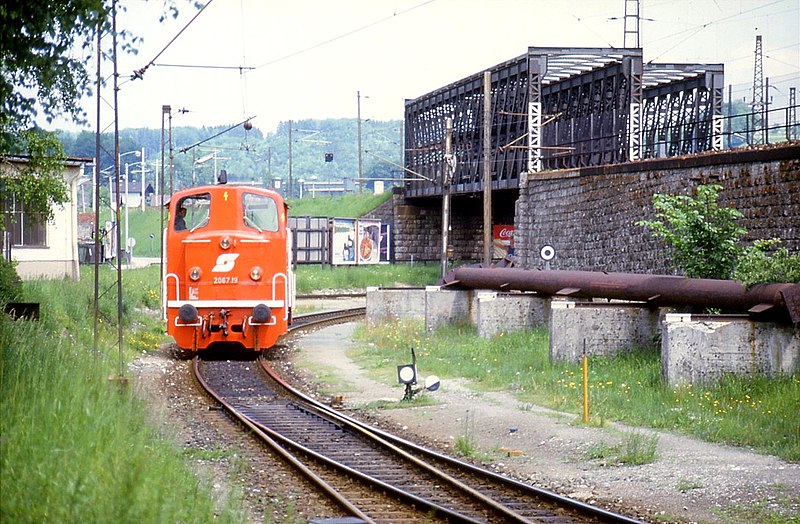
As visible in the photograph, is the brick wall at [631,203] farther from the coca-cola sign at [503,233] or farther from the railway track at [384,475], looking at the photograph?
the railway track at [384,475]

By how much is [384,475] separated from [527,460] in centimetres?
198

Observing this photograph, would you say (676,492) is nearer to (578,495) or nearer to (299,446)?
(578,495)

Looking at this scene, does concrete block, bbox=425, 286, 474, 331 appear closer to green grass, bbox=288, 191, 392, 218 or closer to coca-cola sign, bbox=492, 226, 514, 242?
coca-cola sign, bbox=492, 226, 514, 242

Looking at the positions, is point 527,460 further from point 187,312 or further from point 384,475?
point 187,312

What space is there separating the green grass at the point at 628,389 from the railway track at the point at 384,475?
3297mm

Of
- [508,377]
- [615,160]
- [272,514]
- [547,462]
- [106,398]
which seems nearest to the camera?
[272,514]

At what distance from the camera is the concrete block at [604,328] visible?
19.7 metres

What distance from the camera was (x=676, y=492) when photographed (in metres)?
11.1

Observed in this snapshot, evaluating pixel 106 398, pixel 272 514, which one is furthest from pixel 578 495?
pixel 106 398

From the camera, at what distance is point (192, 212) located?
906 inches

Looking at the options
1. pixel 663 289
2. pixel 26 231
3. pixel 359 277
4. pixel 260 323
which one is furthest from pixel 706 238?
pixel 359 277

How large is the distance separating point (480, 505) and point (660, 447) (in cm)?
370

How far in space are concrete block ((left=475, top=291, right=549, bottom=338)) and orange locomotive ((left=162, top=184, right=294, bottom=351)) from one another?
4.48m

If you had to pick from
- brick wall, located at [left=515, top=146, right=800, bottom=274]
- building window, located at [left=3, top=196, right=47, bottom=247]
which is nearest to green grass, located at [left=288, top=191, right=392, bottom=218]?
building window, located at [left=3, top=196, right=47, bottom=247]
